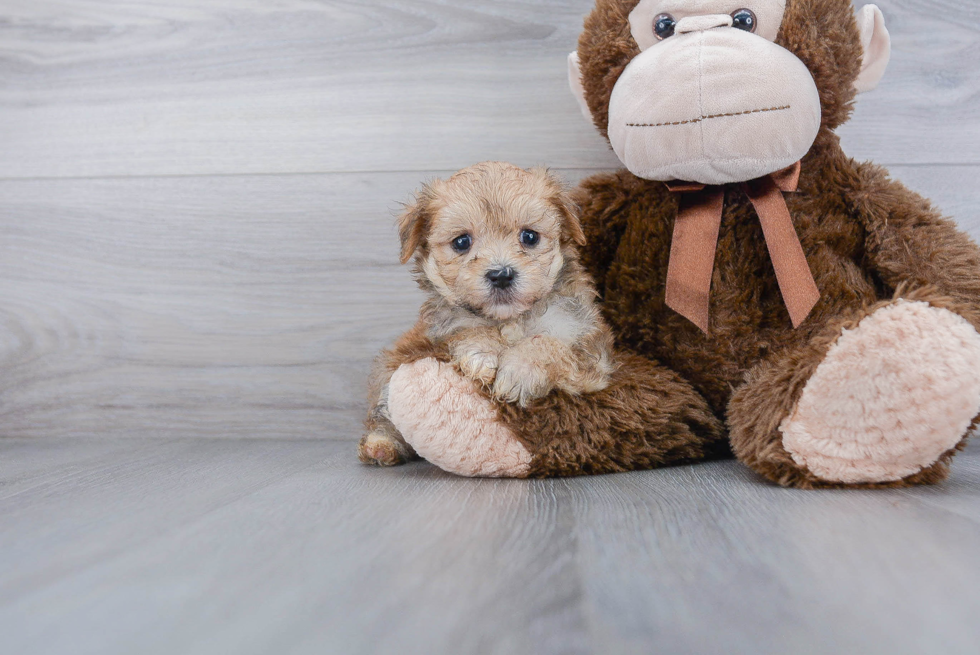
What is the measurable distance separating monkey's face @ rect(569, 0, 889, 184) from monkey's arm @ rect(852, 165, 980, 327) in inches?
5.8

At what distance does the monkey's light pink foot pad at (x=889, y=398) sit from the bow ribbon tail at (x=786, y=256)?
13 cm

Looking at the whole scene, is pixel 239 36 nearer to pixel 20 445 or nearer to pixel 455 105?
pixel 455 105

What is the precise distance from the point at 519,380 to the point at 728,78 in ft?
1.81

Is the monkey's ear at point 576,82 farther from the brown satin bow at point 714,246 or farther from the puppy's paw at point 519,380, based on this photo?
the puppy's paw at point 519,380

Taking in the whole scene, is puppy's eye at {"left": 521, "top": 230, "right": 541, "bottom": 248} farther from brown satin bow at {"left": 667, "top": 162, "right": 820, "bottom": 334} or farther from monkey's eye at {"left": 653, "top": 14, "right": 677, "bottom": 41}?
monkey's eye at {"left": 653, "top": 14, "right": 677, "bottom": 41}

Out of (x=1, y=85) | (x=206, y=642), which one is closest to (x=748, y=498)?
(x=206, y=642)

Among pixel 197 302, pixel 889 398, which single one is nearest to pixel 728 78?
pixel 889 398

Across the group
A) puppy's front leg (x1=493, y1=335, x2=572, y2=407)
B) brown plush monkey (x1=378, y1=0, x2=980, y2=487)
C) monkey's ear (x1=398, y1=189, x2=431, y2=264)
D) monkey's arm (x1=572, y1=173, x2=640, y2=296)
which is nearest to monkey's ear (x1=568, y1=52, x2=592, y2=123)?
brown plush monkey (x1=378, y1=0, x2=980, y2=487)

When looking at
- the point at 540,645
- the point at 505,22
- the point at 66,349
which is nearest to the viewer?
the point at 540,645

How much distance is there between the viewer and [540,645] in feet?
1.86

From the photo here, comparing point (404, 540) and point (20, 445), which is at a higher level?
point (404, 540)

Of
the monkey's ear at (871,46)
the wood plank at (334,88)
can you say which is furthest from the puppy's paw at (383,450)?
the monkey's ear at (871,46)

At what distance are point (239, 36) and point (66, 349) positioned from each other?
853 millimetres

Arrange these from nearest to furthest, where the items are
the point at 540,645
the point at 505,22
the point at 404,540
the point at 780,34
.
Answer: the point at 540,645
the point at 404,540
the point at 780,34
the point at 505,22
